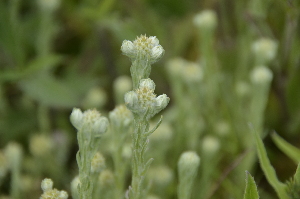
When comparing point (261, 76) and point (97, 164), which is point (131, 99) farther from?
point (261, 76)

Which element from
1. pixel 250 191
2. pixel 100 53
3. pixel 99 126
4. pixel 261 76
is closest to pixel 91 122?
pixel 99 126

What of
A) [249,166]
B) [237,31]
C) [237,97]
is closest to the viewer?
[249,166]

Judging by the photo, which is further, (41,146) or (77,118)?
(41,146)

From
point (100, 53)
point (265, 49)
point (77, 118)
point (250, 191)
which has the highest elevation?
point (100, 53)

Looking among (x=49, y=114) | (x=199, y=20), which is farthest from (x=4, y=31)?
(x=199, y=20)

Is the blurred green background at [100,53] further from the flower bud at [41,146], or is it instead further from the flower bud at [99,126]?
the flower bud at [99,126]

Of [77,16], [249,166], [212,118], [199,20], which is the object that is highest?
[77,16]

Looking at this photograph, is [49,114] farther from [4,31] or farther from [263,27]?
[263,27]

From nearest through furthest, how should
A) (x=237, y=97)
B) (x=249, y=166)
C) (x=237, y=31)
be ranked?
(x=249, y=166)
(x=237, y=97)
(x=237, y=31)

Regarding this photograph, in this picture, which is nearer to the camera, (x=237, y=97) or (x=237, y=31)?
(x=237, y=97)
